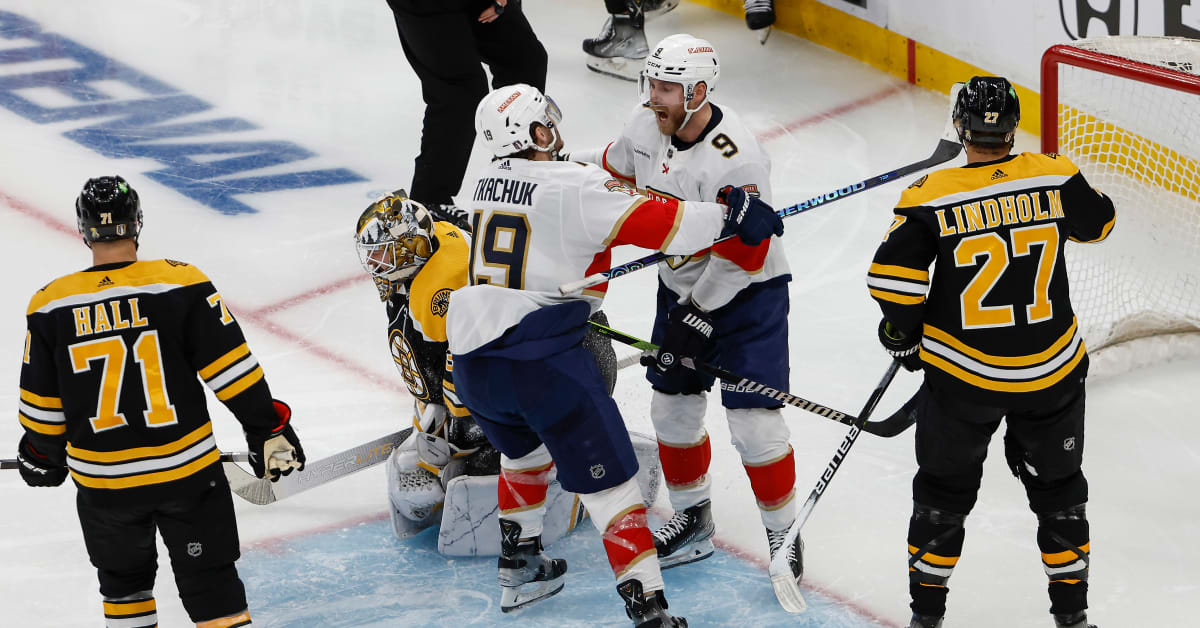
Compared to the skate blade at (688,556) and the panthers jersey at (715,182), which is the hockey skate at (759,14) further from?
the skate blade at (688,556)

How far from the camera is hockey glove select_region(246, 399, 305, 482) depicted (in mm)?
2742

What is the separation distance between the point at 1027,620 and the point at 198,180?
3708 mm

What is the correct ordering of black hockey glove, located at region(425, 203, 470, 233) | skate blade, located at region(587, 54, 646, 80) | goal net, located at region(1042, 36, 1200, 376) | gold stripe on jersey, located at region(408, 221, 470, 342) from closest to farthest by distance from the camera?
gold stripe on jersey, located at region(408, 221, 470, 342), goal net, located at region(1042, 36, 1200, 376), black hockey glove, located at region(425, 203, 470, 233), skate blade, located at region(587, 54, 646, 80)

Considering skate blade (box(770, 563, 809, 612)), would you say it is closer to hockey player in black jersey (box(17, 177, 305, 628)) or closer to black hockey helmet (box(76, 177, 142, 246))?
hockey player in black jersey (box(17, 177, 305, 628))

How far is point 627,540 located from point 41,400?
1.15 m

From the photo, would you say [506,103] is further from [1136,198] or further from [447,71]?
[1136,198]

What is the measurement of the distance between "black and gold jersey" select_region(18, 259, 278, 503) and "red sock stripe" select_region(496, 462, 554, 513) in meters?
0.62

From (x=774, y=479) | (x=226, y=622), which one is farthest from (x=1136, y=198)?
(x=226, y=622)

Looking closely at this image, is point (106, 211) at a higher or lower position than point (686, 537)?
higher

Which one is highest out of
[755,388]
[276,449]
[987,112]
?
[987,112]

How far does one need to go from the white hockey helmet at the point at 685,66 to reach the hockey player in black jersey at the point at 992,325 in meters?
0.58

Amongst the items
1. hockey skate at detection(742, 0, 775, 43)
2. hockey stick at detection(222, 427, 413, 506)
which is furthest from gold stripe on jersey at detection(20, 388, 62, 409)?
hockey skate at detection(742, 0, 775, 43)

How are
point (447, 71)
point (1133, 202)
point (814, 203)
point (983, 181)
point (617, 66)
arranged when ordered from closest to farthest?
point (983, 181) → point (814, 203) → point (1133, 202) → point (447, 71) → point (617, 66)

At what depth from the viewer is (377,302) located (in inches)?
182
